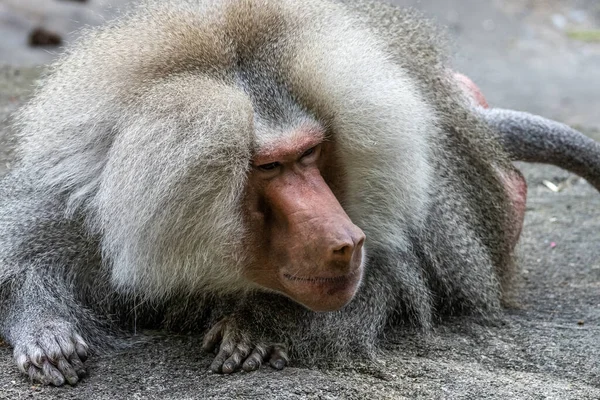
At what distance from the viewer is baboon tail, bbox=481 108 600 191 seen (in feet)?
13.4

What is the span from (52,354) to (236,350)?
518 millimetres

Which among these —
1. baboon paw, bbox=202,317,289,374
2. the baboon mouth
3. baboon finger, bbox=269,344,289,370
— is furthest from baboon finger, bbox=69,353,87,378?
the baboon mouth

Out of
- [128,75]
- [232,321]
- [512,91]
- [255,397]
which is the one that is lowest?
[255,397]

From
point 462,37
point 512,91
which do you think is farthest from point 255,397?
point 462,37

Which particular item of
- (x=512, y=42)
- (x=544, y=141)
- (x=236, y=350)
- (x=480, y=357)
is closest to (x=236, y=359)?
(x=236, y=350)

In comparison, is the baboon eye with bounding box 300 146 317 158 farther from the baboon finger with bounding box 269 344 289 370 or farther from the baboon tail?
the baboon tail

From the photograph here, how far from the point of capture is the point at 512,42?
409 inches

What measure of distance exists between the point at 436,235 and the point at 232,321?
76cm

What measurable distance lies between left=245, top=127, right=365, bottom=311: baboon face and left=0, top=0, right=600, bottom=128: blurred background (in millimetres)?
5648

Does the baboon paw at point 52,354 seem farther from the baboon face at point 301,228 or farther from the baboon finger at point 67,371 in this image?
the baboon face at point 301,228

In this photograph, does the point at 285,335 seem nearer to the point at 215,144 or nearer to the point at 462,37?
the point at 215,144

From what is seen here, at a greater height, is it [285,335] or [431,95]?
[431,95]

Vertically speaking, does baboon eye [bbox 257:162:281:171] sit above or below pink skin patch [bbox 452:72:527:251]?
below

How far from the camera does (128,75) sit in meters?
2.54
